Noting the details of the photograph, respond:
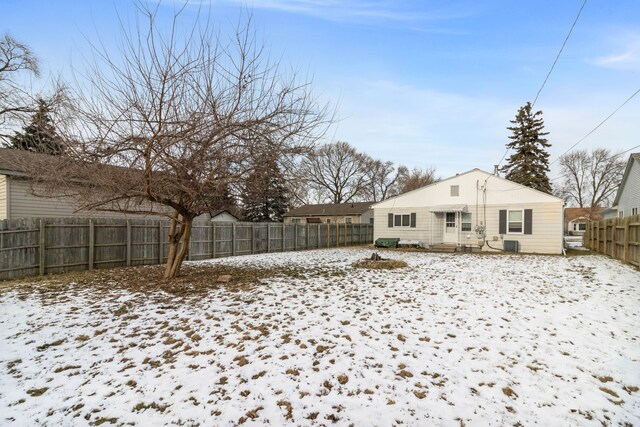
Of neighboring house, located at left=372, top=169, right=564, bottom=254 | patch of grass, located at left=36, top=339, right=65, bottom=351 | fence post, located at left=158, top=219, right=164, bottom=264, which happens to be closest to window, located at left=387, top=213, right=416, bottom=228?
neighboring house, located at left=372, top=169, right=564, bottom=254

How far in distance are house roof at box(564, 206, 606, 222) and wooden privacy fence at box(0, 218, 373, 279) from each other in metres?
36.0

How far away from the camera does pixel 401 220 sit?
20297 millimetres

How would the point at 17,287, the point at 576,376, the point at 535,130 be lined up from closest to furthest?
the point at 576,376 → the point at 17,287 → the point at 535,130

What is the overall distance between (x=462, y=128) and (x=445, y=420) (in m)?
16.2

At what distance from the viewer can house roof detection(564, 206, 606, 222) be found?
130ft

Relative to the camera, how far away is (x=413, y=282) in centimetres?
843

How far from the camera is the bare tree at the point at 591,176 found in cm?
4119

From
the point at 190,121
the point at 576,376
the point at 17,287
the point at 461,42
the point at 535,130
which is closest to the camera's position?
the point at 576,376

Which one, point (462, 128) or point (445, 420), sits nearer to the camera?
point (445, 420)

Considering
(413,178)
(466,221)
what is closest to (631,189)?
(466,221)

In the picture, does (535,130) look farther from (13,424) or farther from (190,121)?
(13,424)

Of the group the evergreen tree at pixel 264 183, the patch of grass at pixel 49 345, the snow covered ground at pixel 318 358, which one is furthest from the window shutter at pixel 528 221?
the patch of grass at pixel 49 345

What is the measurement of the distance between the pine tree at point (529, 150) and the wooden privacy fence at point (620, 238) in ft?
46.1

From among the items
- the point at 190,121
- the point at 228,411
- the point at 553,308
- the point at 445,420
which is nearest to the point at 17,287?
the point at 190,121
